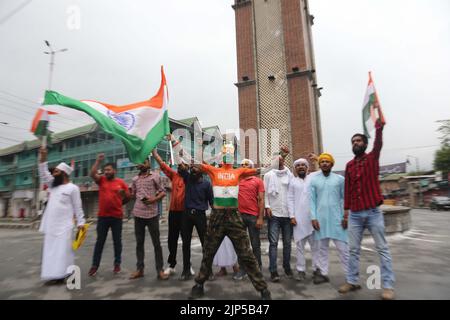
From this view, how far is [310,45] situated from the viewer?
667 inches

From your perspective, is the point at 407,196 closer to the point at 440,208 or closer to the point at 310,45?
the point at 440,208

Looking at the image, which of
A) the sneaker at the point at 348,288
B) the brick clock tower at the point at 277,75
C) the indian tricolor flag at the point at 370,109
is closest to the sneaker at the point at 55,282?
the sneaker at the point at 348,288

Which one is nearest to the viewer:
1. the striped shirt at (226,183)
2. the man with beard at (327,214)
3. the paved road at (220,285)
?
the paved road at (220,285)

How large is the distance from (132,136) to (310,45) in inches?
634

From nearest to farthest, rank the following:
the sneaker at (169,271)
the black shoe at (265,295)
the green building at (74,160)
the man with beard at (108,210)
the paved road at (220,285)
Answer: the black shoe at (265,295) < the paved road at (220,285) < the sneaker at (169,271) < the man with beard at (108,210) < the green building at (74,160)

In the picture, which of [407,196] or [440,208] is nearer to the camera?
[440,208]

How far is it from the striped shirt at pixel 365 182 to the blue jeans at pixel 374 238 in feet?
0.37

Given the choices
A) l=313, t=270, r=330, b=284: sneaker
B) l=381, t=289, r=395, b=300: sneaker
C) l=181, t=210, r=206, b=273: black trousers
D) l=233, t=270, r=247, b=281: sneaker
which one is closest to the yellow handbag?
l=181, t=210, r=206, b=273: black trousers

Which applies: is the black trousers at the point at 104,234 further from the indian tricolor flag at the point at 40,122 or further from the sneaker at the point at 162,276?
the indian tricolor flag at the point at 40,122

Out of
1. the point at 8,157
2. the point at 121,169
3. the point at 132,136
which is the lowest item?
the point at 132,136

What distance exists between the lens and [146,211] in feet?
14.0

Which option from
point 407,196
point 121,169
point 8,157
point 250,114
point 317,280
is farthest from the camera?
point 407,196

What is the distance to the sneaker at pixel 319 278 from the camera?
3648mm
